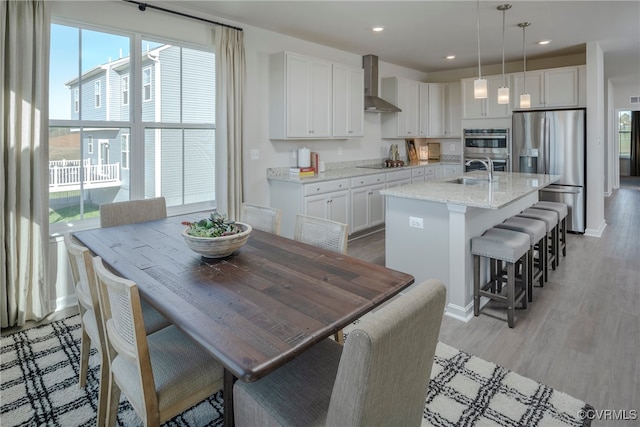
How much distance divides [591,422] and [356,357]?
1653mm

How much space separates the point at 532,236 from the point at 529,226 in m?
0.18

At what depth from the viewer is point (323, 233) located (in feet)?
7.56

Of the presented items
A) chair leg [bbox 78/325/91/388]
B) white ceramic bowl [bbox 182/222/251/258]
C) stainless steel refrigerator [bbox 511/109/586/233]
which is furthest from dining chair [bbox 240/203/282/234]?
stainless steel refrigerator [bbox 511/109/586/233]

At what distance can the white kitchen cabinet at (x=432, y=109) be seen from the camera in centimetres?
680

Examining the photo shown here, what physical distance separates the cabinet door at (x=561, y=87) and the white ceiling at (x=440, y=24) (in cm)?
34

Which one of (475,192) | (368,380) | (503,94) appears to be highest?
(503,94)

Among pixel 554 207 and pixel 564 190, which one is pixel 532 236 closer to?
pixel 554 207

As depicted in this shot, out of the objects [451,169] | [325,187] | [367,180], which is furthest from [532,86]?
[325,187]

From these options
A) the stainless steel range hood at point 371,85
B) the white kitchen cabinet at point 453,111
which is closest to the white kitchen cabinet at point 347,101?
the stainless steel range hood at point 371,85

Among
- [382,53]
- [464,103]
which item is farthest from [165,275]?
[464,103]

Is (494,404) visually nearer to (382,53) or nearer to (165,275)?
(165,275)

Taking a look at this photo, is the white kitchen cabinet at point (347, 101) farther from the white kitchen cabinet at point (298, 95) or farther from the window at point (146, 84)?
the window at point (146, 84)

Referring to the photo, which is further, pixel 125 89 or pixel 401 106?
pixel 401 106

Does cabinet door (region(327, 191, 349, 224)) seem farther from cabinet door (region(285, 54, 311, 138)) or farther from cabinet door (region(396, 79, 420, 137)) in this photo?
cabinet door (region(396, 79, 420, 137))
